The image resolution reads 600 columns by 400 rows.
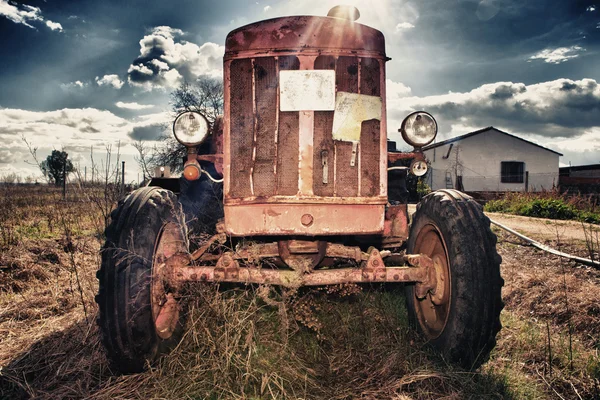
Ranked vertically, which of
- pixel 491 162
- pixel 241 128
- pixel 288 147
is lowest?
pixel 288 147

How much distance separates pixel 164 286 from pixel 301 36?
6.27ft

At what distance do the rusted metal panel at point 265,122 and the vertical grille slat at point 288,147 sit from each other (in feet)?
0.15

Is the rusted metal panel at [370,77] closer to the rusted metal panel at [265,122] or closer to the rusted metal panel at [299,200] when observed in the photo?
the rusted metal panel at [265,122]

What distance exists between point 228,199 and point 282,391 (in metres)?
1.22

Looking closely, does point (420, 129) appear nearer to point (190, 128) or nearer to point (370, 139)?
point (370, 139)

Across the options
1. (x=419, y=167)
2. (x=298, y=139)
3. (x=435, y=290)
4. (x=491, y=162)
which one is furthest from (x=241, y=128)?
(x=491, y=162)

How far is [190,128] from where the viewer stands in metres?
2.82

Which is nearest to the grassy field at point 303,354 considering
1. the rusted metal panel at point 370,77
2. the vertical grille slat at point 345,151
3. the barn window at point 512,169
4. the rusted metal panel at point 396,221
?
the rusted metal panel at point 396,221

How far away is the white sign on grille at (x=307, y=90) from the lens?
2705 millimetres

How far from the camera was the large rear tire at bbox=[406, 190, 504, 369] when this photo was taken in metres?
2.52

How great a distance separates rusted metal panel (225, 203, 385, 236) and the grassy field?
411 millimetres

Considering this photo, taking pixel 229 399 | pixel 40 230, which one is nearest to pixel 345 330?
pixel 229 399

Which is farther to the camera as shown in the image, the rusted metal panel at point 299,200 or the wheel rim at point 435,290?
the wheel rim at point 435,290

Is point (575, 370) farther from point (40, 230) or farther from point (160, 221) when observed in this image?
point (40, 230)
